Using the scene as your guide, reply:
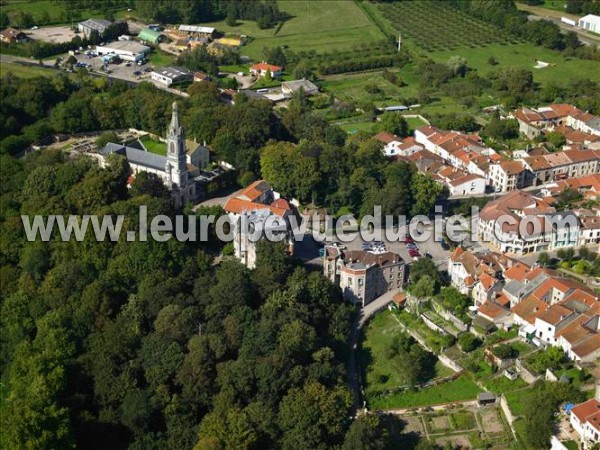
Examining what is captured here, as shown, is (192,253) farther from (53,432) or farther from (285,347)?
(53,432)

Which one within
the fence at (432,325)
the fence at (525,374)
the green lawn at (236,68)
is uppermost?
Answer: the fence at (525,374)

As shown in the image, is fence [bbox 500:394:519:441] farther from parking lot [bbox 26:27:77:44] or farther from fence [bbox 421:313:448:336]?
parking lot [bbox 26:27:77:44]

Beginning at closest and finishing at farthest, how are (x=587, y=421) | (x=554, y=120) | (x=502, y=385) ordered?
(x=587, y=421), (x=502, y=385), (x=554, y=120)

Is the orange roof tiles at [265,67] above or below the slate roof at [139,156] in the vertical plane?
below

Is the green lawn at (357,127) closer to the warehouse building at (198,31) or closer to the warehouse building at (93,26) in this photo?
the warehouse building at (198,31)

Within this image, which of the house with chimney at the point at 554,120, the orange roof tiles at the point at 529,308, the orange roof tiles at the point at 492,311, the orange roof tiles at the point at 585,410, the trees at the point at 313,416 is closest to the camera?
the orange roof tiles at the point at 585,410

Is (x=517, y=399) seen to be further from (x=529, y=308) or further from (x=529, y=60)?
(x=529, y=60)

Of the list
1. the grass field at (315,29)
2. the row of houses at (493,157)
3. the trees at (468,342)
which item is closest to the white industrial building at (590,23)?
the grass field at (315,29)

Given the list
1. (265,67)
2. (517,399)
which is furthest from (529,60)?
(517,399)

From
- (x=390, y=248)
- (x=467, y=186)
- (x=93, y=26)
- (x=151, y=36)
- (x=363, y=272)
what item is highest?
(x=363, y=272)
